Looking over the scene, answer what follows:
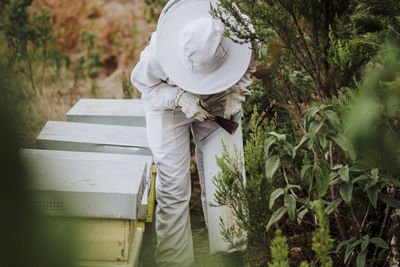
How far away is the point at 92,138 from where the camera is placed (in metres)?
3.21

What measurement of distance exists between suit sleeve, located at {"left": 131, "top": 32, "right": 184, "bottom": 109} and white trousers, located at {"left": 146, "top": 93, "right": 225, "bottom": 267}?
124 millimetres

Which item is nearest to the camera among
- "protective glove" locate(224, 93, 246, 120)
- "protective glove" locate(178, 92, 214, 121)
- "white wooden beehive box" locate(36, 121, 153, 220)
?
"protective glove" locate(178, 92, 214, 121)

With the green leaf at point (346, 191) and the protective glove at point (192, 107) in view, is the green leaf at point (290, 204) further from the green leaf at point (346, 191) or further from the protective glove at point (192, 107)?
the protective glove at point (192, 107)

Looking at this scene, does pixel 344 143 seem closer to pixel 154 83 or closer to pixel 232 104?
pixel 232 104

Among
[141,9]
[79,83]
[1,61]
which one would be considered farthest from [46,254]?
[141,9]

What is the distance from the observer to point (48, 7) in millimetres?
9820

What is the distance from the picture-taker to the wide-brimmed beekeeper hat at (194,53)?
102 inches

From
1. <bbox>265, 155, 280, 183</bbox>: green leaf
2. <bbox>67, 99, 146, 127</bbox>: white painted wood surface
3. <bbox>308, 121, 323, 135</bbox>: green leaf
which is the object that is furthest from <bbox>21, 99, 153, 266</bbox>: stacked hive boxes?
<bbox>308, 121, 323, 135</bbox>: green leaf

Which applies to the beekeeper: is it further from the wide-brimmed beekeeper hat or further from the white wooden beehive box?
the white wooden beehive box

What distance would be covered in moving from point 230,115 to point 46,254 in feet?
8.03

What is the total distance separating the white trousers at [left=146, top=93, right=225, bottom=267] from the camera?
9.81ft

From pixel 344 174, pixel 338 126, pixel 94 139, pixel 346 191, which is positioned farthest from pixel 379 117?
pixel 94 139

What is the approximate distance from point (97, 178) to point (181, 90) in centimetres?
90

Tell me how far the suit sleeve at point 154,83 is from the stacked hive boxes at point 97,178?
0.39 meters
